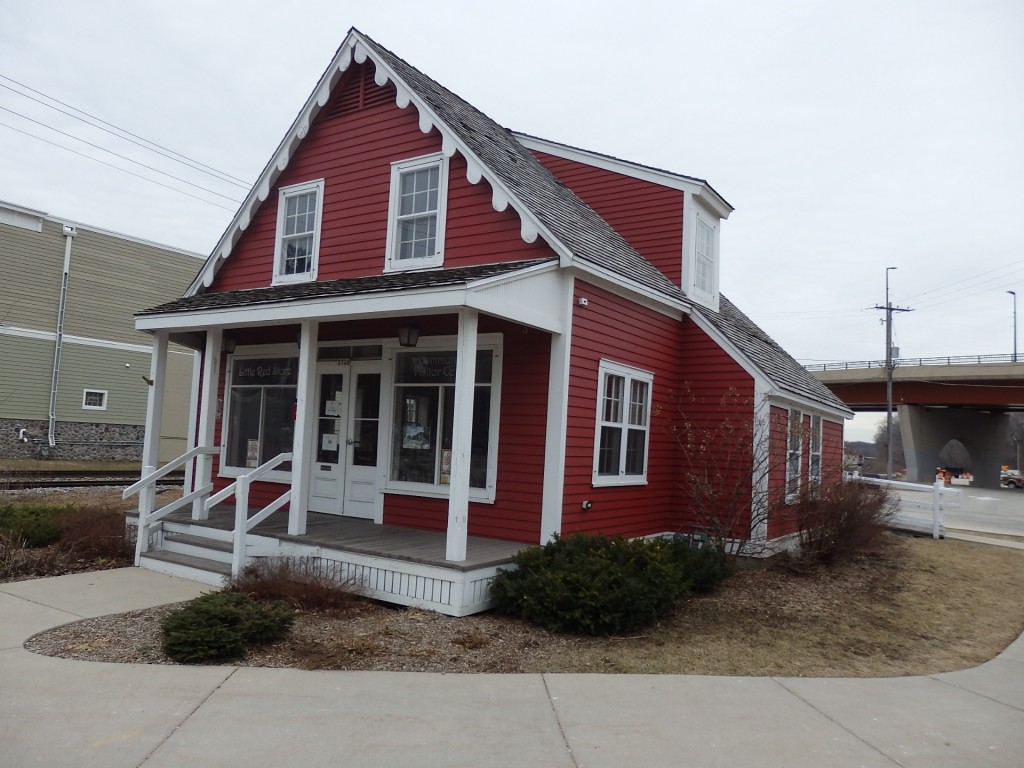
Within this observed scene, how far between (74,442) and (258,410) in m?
19.7

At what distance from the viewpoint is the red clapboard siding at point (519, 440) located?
31.3 feet

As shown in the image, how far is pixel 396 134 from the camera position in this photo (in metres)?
11.0

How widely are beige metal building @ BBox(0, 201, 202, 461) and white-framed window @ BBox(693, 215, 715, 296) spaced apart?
2309 cm

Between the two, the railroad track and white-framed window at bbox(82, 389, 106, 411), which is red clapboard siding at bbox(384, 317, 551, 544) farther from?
white-framed window at bbox(82, 389, 106, 411)

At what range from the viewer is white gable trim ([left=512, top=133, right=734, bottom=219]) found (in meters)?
13.2

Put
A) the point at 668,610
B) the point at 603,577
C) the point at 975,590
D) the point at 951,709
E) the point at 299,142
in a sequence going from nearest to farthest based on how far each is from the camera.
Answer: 1. the point at 951,709
2. the point at 603,577
3. the point at 668,610
4. the point at 975,590
5. the point at 299,142

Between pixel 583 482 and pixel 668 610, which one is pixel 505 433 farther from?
pixel 668 610

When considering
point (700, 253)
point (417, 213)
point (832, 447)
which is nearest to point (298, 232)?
point (417, 213)

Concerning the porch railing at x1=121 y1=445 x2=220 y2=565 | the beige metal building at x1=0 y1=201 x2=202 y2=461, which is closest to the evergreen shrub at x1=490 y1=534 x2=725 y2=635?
the porch railing at x1=121 y1=445 x2=220 y2=565

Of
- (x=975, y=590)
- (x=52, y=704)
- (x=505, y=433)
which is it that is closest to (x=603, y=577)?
(x=505, y=433)

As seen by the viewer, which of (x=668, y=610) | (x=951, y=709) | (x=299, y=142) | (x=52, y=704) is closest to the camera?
(x=52, y=704)

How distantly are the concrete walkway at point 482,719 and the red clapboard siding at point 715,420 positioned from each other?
15.8ft

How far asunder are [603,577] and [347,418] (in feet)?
17.2

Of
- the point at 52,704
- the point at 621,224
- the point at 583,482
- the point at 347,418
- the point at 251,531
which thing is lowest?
the point at 52,704
